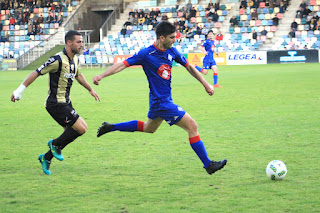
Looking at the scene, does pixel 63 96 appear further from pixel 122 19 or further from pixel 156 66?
pixel 122 19

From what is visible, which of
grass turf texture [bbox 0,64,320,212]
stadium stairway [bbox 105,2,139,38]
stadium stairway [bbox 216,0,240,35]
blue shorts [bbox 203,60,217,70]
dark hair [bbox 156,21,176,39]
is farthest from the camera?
stadium stairway [bbox 105,2,139,38]

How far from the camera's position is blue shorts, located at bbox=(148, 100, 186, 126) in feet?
20.7

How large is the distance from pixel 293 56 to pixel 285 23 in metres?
5.86

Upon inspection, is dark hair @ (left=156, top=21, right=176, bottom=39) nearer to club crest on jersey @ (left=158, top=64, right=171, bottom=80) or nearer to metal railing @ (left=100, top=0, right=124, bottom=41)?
club crest on jersey @ (left=158, top=64, right=171, bottom=80)

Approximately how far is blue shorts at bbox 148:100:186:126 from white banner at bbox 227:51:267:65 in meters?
30.3

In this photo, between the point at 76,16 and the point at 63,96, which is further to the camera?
the point at 76,16

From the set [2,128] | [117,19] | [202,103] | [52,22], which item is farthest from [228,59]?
[2,128]

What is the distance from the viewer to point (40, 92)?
64.5ft

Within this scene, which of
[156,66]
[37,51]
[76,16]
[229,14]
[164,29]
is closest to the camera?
[164,29]

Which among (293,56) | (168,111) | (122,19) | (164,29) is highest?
(164,29)

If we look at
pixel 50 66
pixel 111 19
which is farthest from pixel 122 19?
pixel 50 66

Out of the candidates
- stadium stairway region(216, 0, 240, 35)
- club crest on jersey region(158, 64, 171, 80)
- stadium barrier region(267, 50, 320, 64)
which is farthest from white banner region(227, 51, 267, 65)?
club crest on jersey region(158, 64, 171, 80)

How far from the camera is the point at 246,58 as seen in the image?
36125mm

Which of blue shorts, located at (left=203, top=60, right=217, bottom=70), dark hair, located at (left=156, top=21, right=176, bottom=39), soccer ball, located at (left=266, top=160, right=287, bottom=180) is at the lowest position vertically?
blue shorts, located at (left=203, top=60, right=217, bottom=70)
